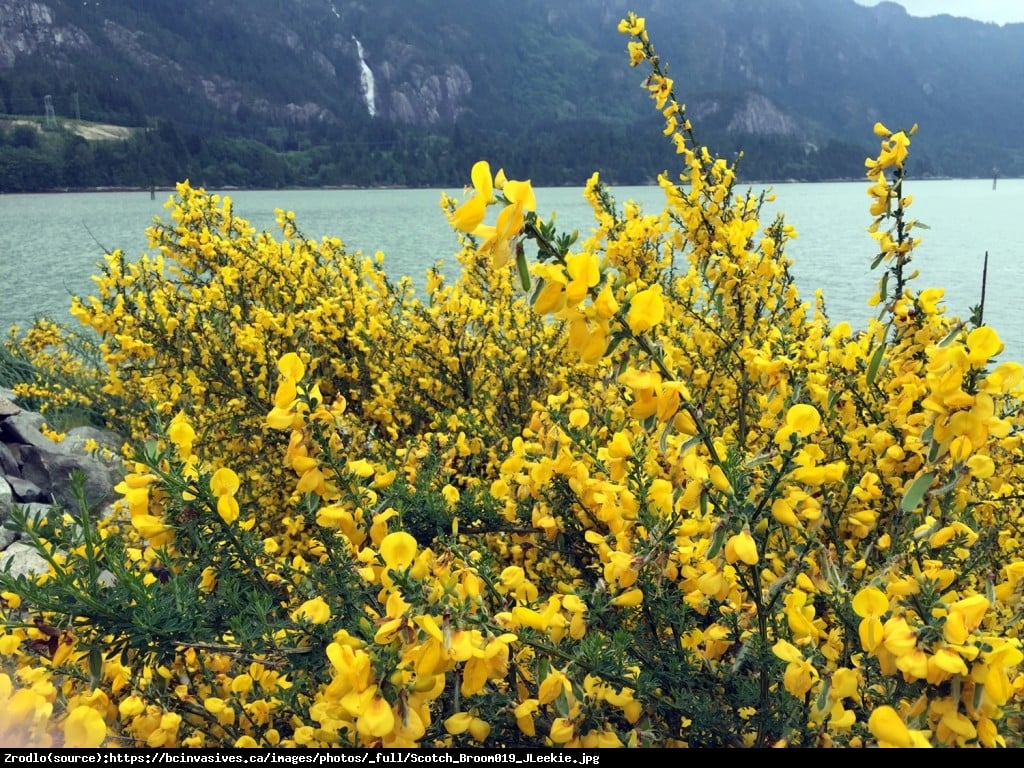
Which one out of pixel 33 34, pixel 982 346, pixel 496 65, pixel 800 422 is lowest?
pixel 800 422

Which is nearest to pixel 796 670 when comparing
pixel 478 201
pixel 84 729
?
pixel 478 201

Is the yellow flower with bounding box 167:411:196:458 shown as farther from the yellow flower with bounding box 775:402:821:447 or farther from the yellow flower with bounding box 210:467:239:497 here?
the yellow flower with bounding box 775:402:821:447

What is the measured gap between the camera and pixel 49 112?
274 ft

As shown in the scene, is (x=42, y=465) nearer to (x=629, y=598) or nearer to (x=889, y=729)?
(x=629, y=598)

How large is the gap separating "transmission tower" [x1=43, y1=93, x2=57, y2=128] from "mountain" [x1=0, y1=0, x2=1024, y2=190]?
312 millimetres

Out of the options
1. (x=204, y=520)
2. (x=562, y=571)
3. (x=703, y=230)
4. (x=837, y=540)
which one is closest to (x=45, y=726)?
(x=204, y=520)

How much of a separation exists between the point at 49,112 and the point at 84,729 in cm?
10368

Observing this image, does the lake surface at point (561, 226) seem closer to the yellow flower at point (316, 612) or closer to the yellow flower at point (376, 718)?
the yellow flower at point (316, 612)

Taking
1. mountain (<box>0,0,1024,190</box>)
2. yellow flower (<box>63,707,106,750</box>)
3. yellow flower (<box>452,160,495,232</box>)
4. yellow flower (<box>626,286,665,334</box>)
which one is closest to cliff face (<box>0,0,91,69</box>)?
mountain (<box>0,0,1024,190</box>)

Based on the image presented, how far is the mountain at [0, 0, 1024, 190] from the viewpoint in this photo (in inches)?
2763

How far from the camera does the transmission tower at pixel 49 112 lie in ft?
252

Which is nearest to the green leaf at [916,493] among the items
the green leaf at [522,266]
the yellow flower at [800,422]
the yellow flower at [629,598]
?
the yellow flower at [800,422]

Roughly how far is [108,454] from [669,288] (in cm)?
345

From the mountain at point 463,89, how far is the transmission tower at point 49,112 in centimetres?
31
